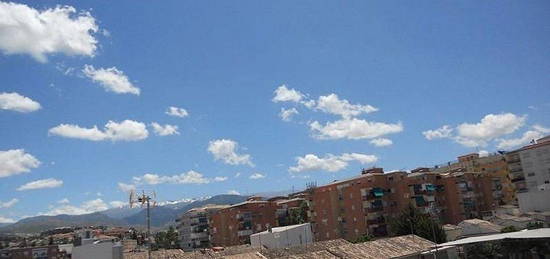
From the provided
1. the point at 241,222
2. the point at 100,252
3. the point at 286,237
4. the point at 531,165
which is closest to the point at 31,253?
the point at 241,222

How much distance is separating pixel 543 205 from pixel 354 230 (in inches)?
1050

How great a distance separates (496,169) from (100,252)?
85.8 meters

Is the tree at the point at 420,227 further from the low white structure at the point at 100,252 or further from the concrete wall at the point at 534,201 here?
the low white structure at the point at 100,252

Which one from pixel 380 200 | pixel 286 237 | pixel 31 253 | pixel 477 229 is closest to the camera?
pixel 286 237

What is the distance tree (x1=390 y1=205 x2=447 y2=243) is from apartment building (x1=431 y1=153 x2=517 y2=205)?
1691 inches

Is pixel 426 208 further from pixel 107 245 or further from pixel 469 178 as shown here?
pixel 107 245

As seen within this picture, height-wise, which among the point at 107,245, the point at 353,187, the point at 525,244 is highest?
the point at 353,187

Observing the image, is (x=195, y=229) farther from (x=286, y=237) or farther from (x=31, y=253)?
(x=286, y=237)

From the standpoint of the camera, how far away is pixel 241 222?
9362 centimetres

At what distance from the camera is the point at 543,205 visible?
69.2 meters

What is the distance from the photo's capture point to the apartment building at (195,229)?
110 metres

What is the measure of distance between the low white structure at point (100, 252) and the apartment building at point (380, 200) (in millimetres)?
36986

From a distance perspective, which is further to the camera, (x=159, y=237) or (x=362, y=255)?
(x=159, y=237)

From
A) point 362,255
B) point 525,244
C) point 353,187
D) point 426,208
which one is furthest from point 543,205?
point 362,255
